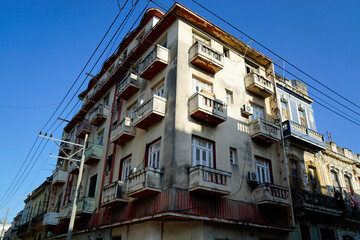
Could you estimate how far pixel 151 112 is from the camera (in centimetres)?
1480

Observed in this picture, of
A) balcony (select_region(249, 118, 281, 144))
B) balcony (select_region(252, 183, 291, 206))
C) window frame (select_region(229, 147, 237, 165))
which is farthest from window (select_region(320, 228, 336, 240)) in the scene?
window frame (select_region(229, 147, 237, 165))

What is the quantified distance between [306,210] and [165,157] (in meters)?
9.58

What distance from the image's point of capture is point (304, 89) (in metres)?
24.3

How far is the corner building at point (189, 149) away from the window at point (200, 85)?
82 mm

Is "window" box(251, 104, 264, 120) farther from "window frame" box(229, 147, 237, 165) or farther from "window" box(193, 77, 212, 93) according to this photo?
"window" box(193, 77, 212, 93)

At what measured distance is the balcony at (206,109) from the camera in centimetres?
1448

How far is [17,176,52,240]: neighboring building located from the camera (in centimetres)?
3013

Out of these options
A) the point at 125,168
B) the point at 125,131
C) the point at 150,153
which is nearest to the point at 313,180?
the point at 150,153

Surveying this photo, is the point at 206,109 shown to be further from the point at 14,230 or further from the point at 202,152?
the point at 14,230

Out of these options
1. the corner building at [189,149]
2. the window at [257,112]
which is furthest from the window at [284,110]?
the window at [257,112]

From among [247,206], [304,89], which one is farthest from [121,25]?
[304,89]

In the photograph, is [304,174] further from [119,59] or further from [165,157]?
[119,59]

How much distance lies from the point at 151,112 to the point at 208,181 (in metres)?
4.80

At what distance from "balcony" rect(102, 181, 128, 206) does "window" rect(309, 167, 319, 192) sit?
42.2 feet
